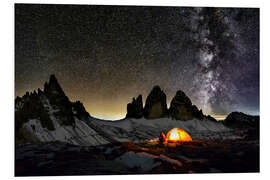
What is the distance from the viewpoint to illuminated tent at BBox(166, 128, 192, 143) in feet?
28.6

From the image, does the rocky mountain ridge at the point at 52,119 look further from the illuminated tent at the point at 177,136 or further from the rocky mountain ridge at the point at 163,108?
the illuminated tent at the point at 177,136

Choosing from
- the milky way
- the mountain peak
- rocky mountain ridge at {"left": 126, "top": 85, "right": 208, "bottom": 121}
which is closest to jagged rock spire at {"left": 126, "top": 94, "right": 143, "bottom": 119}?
rocky mountain ridge at {"left": 126, "top": 85, "right": 208, "bottom": 121}

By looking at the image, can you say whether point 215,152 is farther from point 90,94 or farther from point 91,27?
point 91,27

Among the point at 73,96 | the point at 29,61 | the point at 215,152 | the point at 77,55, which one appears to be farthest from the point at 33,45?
the point at 215,152

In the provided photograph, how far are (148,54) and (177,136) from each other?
2.42 metres

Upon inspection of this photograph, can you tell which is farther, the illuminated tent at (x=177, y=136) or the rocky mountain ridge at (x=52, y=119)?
the illuminated tent at (x=177, y=136)

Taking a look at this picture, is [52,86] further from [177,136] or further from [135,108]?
[177,136]

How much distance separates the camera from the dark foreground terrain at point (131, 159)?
805 cm

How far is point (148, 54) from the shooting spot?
9062 mm

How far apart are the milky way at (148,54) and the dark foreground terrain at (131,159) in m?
1.07

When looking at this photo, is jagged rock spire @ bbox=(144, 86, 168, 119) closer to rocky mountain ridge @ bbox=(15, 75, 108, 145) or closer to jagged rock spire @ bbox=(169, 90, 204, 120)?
jagged rock spire @ bbox=(169, 90, 204, 120)

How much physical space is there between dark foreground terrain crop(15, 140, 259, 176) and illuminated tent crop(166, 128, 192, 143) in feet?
0.58

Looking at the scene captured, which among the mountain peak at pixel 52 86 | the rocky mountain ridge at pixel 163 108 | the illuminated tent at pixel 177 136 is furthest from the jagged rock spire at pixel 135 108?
the mountain peak at pixel 52 86

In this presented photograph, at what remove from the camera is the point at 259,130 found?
8883 mm
